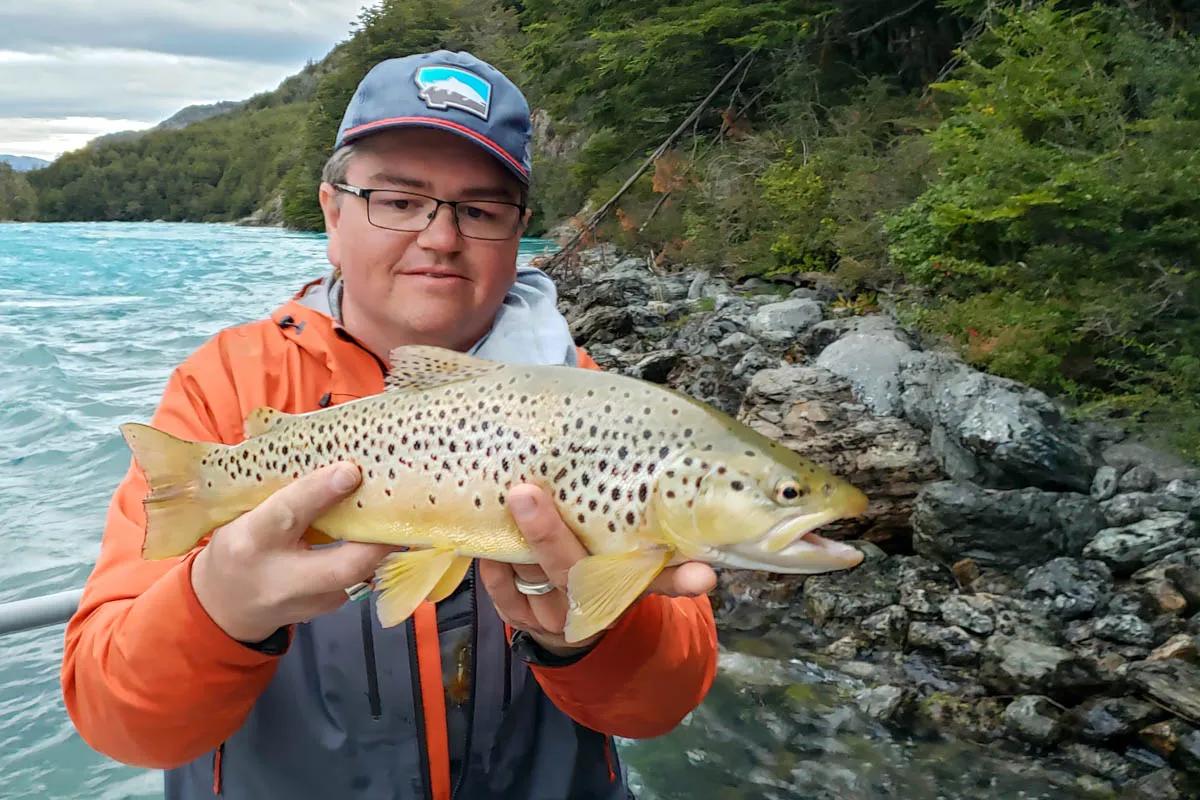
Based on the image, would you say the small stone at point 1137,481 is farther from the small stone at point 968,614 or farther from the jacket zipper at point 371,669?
the jacket zipper at point 371,669

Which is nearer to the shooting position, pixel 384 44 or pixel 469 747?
pixel 469 747

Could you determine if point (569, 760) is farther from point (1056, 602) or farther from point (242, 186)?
point (242, 186)

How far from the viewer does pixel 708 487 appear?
2.14 metres

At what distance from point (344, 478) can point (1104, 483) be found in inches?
279

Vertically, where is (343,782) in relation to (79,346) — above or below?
above

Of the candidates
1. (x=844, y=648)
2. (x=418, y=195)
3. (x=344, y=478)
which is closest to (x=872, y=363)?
(x=844, y=648)

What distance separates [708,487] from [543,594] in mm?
480

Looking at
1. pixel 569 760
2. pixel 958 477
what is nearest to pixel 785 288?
pixel 958 477

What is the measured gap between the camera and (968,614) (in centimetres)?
654

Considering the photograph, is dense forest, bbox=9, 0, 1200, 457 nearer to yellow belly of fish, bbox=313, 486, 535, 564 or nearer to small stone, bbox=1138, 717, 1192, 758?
small stone, bbox=1138, 717, 1192, 758

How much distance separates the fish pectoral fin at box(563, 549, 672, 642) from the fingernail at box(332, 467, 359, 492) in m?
→ 0.55

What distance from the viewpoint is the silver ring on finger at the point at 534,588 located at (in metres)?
2.19

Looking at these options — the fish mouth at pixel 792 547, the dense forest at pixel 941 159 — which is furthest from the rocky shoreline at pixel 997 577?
the fish mouth at pixel 792 547

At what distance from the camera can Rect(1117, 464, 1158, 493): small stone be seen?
7266mm
